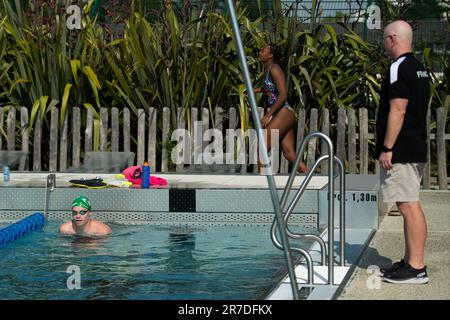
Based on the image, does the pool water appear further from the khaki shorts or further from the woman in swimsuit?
the woman in swimsuit

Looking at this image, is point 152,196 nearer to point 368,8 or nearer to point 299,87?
point 299,87

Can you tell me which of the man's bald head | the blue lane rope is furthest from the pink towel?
the man's bald head

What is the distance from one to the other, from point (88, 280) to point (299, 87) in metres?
5.80

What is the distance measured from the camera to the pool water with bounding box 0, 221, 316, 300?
732 cm

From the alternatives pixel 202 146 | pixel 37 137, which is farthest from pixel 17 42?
pixel 202 146

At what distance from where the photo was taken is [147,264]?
8500 mm

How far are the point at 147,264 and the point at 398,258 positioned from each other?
2.18 m

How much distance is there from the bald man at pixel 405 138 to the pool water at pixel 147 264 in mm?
987

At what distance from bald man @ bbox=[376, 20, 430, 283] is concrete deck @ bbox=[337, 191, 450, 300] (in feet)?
A: 0.55

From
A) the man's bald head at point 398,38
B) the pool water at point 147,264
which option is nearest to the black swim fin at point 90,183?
the pool water at point 147,264

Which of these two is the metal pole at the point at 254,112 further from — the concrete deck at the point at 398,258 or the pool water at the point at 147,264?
the pool water at the point at 147,264

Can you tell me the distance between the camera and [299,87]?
12828 mm
